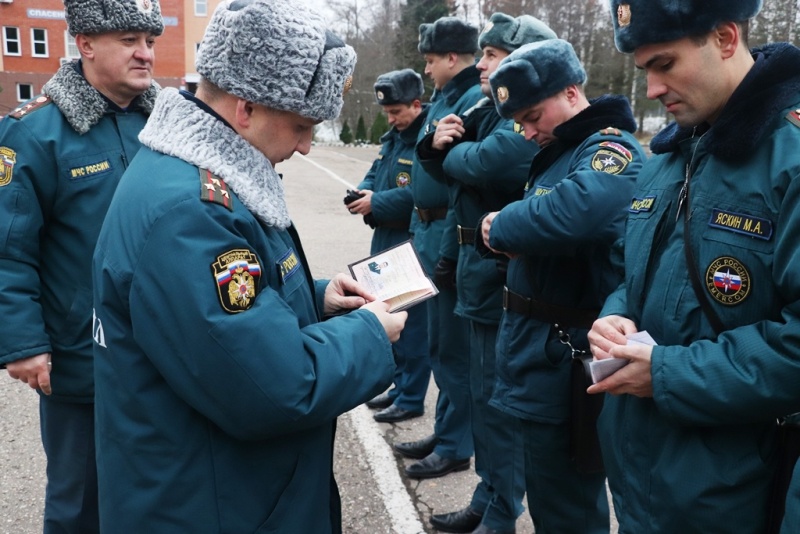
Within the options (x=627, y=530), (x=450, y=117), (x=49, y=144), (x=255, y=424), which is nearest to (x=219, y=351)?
(x=255, y=424)

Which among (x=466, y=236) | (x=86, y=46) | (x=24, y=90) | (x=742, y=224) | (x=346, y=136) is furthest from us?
(x=24, y=90)

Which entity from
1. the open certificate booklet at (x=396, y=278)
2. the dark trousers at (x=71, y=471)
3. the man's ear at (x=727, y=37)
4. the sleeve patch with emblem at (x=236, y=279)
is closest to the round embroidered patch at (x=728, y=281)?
the man's ear at (x=727, y=37)

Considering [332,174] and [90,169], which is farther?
[332,174]

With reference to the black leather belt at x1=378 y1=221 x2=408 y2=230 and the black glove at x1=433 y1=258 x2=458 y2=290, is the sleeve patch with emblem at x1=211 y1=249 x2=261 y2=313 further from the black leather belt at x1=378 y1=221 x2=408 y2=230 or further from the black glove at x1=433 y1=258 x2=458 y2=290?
the black leather belt at x1=378 y1=221 x2=408 y2=230

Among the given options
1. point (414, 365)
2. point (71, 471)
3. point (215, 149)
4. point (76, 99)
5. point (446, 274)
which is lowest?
point (414, 365)

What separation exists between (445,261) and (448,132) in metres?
0.80

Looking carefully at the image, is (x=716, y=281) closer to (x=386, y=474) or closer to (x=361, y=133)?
(x=386, y=474)

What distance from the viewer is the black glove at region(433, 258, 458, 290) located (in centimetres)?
423

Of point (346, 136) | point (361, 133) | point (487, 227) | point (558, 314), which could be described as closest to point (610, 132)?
point (487, 227)

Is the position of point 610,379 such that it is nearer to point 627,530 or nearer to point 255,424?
point 627,530

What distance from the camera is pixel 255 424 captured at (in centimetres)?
162

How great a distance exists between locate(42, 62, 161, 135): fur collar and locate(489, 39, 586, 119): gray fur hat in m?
1.63

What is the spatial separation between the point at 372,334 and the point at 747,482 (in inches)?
40.6

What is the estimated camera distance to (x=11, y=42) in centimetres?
4034
